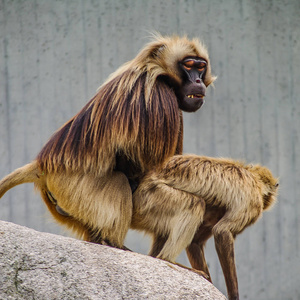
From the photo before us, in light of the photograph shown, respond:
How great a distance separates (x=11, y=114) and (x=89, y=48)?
126 cm

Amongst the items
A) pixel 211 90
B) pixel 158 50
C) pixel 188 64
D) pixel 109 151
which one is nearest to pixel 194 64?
pixel 188 64

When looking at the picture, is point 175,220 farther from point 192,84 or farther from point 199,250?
point 192,84

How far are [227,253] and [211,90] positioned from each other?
12.3 feet

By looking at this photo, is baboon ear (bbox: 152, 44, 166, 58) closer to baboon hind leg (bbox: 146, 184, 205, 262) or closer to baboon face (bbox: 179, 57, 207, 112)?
baboon face (bbox: 179, 57, 207, 112)

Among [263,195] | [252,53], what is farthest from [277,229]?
[263,195]

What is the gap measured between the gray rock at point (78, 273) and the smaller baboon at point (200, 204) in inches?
22.4

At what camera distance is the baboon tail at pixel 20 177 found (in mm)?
4758

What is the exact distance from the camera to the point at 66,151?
475 cm

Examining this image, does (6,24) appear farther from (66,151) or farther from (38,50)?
(66,151)

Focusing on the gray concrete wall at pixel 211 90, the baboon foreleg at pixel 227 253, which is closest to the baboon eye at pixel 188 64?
the baboon foreleg at pixel 227 253

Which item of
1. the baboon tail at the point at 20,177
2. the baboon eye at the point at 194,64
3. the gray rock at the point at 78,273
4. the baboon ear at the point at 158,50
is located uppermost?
the baboon ear at the point at 158,50

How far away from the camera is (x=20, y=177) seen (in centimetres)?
479

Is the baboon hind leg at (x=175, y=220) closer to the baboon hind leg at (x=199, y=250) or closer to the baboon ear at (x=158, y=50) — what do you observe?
the baboon hind leg at (x=199, y=250)

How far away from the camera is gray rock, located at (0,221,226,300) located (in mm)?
3883
